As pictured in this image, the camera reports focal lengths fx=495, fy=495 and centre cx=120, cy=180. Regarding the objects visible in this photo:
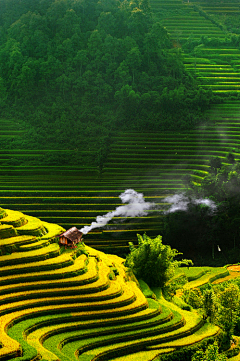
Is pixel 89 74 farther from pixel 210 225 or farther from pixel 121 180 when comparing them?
pixel 210 225

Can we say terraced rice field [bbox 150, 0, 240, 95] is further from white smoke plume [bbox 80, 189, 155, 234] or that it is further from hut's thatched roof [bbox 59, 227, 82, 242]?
hut's thatched roof [bbox 59, 227, 82, 242]

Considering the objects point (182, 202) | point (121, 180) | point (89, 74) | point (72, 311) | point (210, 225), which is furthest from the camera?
point (89, 74)

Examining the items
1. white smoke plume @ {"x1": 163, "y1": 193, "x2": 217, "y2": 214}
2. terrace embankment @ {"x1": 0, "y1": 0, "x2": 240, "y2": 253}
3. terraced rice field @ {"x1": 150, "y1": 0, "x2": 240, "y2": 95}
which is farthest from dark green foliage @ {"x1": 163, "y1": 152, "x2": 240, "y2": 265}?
terraced rice field @ {"x1": 150, "y1": 0, "x2": 240, "y2": 95}

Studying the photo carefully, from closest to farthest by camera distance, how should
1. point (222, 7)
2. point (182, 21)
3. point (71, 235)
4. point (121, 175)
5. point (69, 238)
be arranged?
point (69, 238) → point (71, 235) → point (121, 175) → point (182, 21) → point (222, 7)

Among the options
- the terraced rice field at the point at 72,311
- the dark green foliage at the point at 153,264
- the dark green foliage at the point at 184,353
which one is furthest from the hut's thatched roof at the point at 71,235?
the dark green foliage at the point at 184,353

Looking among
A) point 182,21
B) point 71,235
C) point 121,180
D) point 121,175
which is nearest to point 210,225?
point 121,180
